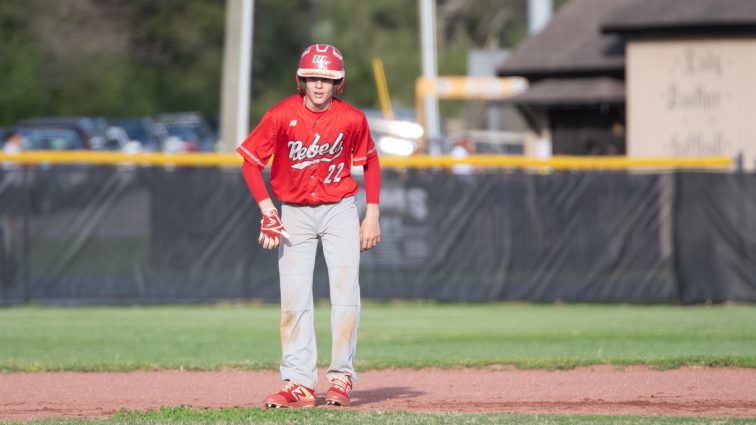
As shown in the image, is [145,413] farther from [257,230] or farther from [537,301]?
[537,301]

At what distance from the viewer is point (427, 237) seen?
52.2ft

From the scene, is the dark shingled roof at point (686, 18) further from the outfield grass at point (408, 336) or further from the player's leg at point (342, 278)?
the player's leg at point (342, 278)

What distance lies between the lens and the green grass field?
7.06 metres

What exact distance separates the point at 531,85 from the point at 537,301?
7.52m

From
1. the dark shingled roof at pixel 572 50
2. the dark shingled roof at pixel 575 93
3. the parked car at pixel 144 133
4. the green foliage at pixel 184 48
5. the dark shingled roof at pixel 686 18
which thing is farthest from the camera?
the green foliage at pixel 184 48

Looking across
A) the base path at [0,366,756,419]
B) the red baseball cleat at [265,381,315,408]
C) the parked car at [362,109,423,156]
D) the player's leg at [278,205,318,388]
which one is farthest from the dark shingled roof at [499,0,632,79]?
the red baseball cleat at [265,381,315,408]

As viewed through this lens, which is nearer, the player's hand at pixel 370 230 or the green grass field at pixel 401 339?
the green grass field at pixel 401 339

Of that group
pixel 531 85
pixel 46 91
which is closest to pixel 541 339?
pixel 531 85

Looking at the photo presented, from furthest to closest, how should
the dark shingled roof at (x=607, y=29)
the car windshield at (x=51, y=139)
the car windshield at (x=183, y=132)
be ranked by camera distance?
the car windshield at (x=183, y=132) < the car windshield at (x=51, y=139) < the dark shingled roof at (x=607, y=29)

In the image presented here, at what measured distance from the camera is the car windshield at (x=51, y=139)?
93.6 feet

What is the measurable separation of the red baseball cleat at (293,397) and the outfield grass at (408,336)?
8.79 feet

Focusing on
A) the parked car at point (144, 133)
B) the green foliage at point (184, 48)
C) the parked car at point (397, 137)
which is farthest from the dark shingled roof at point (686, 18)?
the green foliage at point (184, 48)

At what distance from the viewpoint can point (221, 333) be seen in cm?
1279

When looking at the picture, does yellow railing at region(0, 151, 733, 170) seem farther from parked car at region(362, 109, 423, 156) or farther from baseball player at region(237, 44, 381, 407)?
baseball player at region(237, 44, 381, 407)
